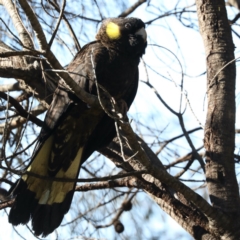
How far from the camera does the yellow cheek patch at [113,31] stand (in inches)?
126

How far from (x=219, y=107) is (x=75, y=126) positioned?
2.86 feet

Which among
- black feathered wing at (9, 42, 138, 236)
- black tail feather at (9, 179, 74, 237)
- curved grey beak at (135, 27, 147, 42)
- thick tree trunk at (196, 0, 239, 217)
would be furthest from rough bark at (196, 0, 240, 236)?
black tail feather at (9, 179, 74, 237)

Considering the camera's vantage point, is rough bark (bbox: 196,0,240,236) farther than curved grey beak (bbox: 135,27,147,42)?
No

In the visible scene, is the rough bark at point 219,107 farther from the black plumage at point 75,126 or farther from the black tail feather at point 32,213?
the black tail feather at point 32,213

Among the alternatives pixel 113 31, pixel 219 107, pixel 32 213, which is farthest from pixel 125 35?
pixel 32 213

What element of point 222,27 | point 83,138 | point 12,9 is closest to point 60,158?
point 83,138

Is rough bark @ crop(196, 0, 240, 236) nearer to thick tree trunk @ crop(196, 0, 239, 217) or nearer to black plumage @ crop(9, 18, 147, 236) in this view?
thick tree trunk @ crop(196, 0, 239, 217)

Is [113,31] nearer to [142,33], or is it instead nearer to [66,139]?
[142,33]

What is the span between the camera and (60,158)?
3045 mm

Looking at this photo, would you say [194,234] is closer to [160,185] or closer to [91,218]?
[160,185]

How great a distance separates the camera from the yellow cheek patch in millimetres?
3201

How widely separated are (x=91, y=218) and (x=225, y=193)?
4.28ft

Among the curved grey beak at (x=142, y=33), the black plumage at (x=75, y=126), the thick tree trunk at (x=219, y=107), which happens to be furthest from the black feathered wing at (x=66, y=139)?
the thick tree trunk at (x=219, y=107)

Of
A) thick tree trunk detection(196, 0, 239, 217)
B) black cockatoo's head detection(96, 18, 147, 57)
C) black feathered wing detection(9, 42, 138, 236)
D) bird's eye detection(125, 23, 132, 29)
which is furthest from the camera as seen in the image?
bird's eye detection(125, 23, 132, 29)
